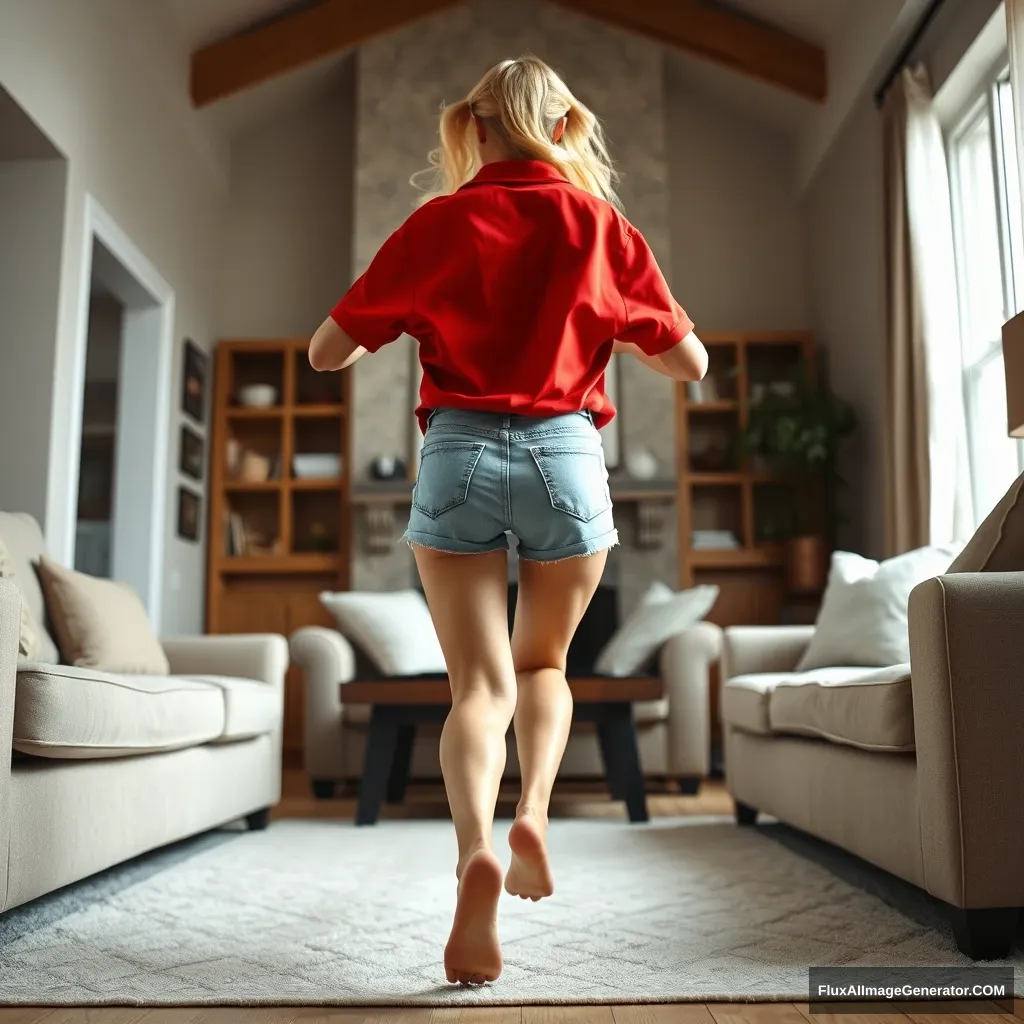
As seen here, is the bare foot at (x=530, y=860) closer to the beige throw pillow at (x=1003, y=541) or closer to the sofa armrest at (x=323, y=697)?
the beige throw pillow at (x=1003, y=541)

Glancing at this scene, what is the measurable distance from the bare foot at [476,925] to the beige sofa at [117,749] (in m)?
0.79

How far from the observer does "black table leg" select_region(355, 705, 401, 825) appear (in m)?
3.66

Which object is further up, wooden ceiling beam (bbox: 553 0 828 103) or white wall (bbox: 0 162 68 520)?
wooden ceiling beam (bbox: 553 0 828 103)

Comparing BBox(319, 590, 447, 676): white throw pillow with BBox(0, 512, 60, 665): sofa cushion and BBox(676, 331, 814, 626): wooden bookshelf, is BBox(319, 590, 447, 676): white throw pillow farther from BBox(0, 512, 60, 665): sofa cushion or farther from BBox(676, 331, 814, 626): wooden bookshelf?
BBox(676, 331, 814, 626): wooden bookshelf

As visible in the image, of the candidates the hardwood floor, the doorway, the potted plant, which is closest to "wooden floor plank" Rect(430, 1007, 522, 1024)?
the hardwood floor

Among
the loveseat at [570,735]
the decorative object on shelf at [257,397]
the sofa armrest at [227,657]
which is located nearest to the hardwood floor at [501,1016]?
the sofa armrest at [227,657]

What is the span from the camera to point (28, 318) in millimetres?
4273

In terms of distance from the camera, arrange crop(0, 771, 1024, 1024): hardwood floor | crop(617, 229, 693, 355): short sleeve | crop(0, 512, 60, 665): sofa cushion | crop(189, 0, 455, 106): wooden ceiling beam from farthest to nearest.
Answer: crop(189, 0, 455, 106): wooden ceiling beam → crop(0, 512, 60, 665): sofa cushion → crop(617, 229, 693, 355): short sleeve → crop(0, 771, 1024, 1024): hardwood floor

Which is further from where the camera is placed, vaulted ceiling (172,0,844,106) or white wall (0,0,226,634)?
vaulted ceiling (172,0,844,106)

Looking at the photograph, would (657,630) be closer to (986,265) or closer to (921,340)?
(921,340)

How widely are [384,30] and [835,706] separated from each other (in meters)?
5.23

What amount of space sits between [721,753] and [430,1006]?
4239 millimetres

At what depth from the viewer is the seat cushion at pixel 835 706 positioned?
2.00 m

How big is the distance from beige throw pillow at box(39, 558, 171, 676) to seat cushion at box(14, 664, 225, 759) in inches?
8.8
